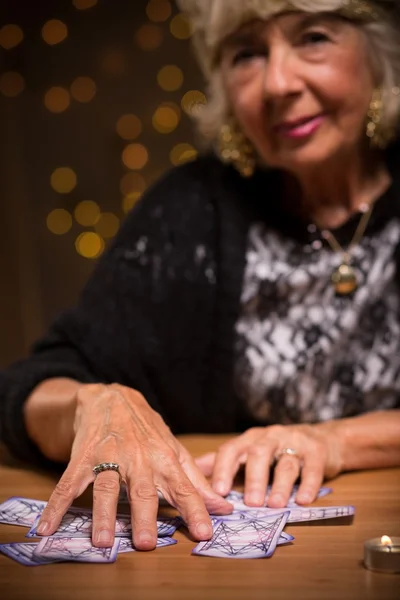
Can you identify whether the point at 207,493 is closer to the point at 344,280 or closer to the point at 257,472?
the point at 257,472

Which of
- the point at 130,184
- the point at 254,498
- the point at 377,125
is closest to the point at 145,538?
the point at 254,498

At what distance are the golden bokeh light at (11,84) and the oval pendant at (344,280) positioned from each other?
2.79 m

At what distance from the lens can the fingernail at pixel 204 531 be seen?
1.11 meters

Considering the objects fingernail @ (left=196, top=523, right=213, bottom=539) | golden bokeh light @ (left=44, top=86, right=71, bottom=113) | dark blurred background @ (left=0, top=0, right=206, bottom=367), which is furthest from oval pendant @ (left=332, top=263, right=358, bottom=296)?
golden bokeh light @ (left=44, top=86, right=71, bottom=113)

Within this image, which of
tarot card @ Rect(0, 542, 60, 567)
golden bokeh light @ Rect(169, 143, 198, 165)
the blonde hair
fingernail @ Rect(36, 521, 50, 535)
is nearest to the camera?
tarot card @ Rect(0, 542, 60, 567)

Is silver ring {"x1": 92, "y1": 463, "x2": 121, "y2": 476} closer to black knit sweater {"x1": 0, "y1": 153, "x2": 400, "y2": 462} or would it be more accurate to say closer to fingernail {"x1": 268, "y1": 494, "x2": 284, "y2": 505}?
fingernail {"x1": 268, "y1": 494, "x2": 284, "y2": 505}

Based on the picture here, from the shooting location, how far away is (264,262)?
2.01 m

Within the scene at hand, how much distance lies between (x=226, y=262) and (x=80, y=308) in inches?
12.8

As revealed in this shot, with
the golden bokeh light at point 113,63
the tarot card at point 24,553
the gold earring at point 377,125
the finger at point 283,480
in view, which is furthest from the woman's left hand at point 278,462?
the golden bokeh light at point 113,63

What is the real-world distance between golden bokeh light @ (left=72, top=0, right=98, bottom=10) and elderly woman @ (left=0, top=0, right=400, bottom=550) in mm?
2294

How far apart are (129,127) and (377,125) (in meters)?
2.50

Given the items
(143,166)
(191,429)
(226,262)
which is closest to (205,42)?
(226,262)

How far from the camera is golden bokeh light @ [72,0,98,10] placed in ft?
13.8

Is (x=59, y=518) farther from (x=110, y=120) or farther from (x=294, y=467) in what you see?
(x=110, y=120)
